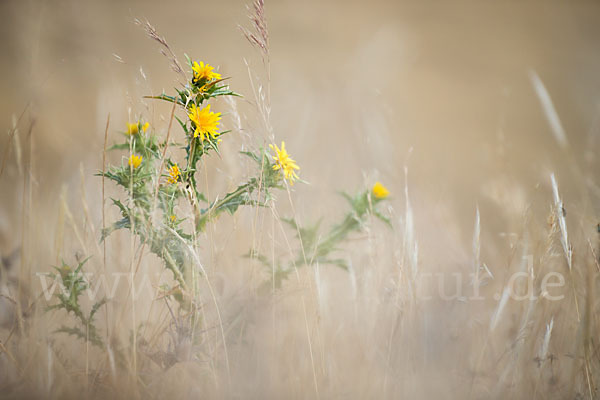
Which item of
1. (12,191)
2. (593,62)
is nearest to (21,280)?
(12,191)

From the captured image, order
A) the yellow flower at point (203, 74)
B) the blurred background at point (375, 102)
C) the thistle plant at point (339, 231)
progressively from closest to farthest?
the yellow flower at point (203, 74) < the thistle plant at point (339, 231) < the blurred background at point (375, 102)

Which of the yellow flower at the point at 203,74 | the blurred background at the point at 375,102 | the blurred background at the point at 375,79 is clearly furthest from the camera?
the blurred background at the point at 375,79

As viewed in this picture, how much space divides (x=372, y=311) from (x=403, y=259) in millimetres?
290

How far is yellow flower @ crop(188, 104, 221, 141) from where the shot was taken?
3.09 feet

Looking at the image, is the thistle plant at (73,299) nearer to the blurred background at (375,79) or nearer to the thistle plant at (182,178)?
the thistle plant at (182,178)

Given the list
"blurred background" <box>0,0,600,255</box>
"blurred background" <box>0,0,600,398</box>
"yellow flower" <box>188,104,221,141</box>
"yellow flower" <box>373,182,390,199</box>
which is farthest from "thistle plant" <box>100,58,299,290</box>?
"blurred background" <box>0,0,600,255</box>

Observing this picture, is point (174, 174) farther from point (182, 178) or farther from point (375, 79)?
point (375, 79)

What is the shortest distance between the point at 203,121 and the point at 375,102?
8.86ft

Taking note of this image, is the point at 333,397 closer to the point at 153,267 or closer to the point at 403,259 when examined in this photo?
the point at 403,259

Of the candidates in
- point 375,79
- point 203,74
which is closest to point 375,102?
point 375,79

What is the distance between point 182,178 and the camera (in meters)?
0.95

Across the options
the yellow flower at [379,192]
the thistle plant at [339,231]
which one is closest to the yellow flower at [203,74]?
the thistle plant at [339,231]

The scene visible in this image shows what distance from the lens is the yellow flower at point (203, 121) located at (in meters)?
0.94

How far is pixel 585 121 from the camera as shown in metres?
4.20
